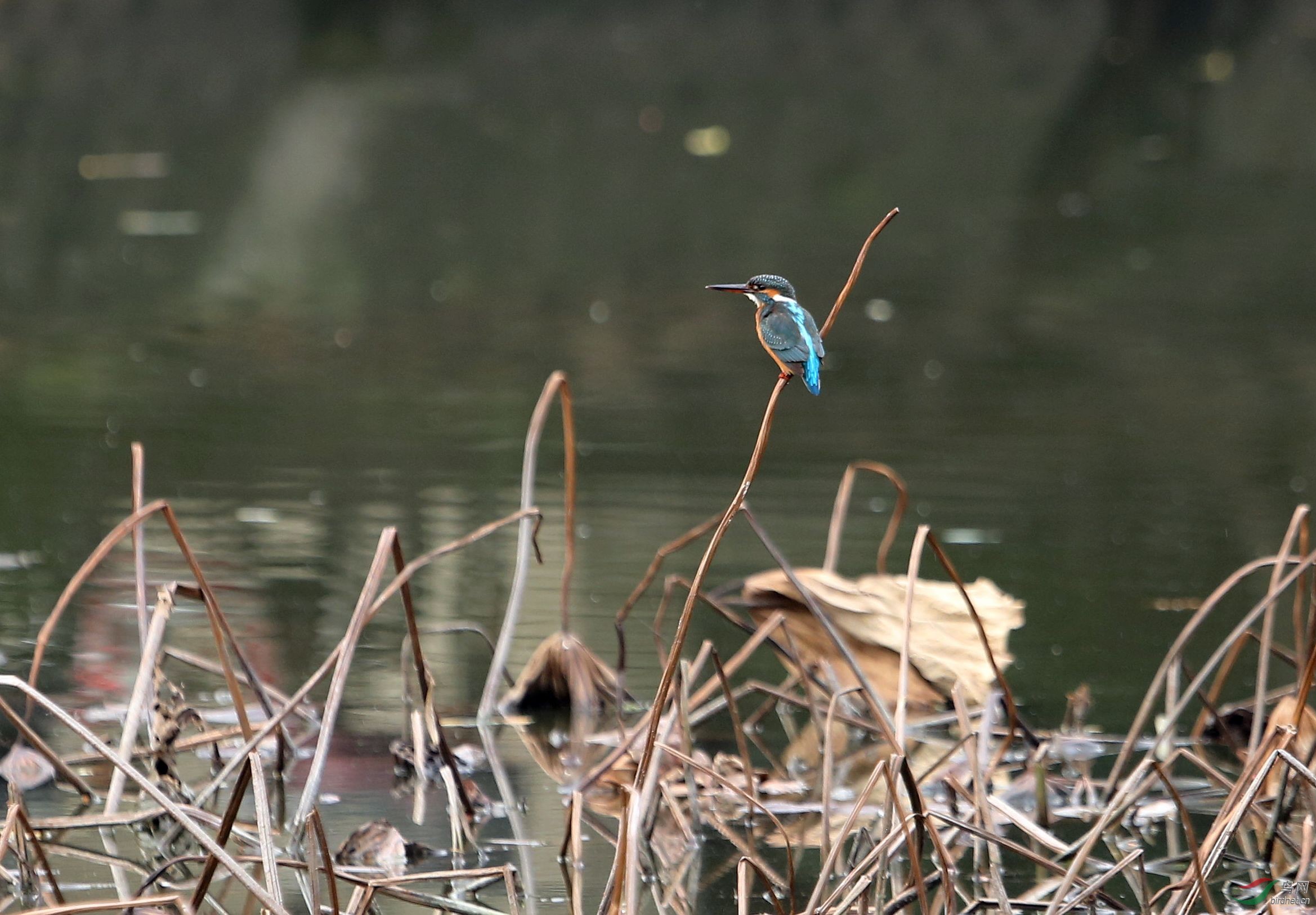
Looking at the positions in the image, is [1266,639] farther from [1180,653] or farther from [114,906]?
[114,906]

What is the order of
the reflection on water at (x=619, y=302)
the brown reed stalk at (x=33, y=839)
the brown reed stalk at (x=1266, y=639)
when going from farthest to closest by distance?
1. the reflection on water at (x=619, y=302)
2. the brown reed stalk at (x=1266, y=639)
3. the brown reed stalk at (x=33, y=839)

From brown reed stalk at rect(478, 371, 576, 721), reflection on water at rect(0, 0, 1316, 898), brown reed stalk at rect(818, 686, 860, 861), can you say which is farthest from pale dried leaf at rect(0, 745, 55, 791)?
brown reed stalk at rect(818, 686, 860, 861)

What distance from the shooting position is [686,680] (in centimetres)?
384

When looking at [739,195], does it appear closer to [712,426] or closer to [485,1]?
[712,426]

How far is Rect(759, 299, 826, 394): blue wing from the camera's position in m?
3.19

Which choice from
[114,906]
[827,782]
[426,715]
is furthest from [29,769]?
[827,782]

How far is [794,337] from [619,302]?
8.31m

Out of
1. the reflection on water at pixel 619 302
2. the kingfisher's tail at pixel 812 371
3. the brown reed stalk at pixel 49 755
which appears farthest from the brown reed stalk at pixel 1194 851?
the brown reed stalk at pixel 49 755

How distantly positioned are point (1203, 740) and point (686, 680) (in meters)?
1.68

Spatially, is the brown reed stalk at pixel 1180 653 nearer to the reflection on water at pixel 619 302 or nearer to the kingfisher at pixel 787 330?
the reflection on water at pixel 619 302

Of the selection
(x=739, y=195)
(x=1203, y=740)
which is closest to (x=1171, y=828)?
(x=1203, y=740)

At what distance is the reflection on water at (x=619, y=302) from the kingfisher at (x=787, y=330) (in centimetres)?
125

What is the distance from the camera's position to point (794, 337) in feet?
10.5

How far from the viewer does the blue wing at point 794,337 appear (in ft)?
10.5
